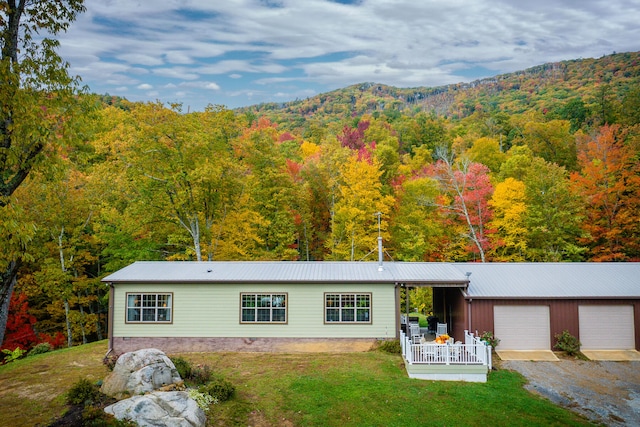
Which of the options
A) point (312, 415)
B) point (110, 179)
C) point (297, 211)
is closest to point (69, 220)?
point (110, 179)

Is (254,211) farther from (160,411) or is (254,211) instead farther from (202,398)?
(160,411)

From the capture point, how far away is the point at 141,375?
13336 millimetres

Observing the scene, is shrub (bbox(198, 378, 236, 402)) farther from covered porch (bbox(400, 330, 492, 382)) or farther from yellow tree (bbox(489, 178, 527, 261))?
A: yellow tree (bbox(489, 178, 527, 261))

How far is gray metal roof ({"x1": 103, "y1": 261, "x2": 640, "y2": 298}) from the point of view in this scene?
18.7 metres

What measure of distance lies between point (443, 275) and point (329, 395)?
7834mm

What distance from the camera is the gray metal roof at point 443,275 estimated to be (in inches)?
737

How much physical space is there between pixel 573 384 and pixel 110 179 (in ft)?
76.6

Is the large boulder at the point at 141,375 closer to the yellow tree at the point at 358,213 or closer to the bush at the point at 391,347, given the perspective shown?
the bush at the point at 391,347

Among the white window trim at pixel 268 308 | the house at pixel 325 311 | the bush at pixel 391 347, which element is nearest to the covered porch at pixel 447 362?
the bush at pixel 391 347

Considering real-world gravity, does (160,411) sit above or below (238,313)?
below

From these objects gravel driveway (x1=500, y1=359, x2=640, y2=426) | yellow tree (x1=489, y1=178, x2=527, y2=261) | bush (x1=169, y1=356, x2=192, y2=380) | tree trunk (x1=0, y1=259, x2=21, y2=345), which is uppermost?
yellow tree (x1=489, y1=178, x2=527, y2=261)

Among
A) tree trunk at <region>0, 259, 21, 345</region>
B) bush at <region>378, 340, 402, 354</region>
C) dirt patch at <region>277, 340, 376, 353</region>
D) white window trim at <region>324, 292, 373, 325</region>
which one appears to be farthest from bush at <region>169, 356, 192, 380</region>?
bush at <region>378, 340, 402, 354</region>

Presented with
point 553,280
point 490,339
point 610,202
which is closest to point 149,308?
point 490,339

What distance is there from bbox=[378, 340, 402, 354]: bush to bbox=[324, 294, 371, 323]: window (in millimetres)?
1135
